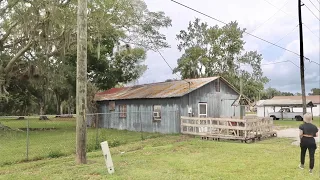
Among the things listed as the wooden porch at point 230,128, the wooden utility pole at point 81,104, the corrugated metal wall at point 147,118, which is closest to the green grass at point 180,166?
the wooden utility pole at point 81,104

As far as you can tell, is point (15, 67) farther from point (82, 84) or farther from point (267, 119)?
point (267, 119)

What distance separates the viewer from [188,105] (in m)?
19.4

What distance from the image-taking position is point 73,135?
1844cm

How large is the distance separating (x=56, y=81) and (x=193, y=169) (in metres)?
16.6

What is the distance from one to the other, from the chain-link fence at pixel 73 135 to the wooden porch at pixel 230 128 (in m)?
1.27

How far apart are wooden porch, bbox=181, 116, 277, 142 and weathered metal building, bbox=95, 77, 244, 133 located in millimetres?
1274

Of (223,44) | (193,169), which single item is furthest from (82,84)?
(223,44)

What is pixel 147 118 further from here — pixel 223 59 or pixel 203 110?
pixel 223 59

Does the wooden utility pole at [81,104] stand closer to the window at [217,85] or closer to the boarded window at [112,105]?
the window at [217,85]

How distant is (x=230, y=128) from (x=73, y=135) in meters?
9.42

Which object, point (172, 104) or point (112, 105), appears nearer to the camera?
point (172, 104)

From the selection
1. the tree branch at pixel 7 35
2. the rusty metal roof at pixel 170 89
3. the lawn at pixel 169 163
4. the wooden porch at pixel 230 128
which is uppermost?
the tree branch at pixel 7 35

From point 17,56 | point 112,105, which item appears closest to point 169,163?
point 17,56

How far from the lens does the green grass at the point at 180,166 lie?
7580 millimetres
